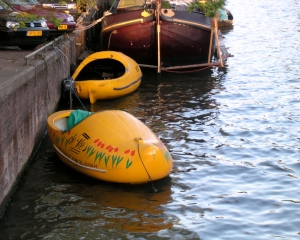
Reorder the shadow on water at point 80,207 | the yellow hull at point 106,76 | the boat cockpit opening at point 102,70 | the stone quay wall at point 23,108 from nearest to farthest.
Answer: the shadow on water at point 80,207 → the stone quay wall at point 23,108 → the yellow hull at point 106,76 → the boat cockpit opening at point 102,70

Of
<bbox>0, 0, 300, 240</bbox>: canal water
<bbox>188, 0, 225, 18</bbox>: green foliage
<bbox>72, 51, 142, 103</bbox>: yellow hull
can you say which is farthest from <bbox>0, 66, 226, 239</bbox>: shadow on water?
<bbox>72, 51, 142, 103</bbox>: yellow hull

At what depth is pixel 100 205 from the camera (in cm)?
845

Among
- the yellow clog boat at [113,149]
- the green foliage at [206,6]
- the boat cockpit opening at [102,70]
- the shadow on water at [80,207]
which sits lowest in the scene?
the boat cockpit opening at [102,70]

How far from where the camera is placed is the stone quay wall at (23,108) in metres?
8.24

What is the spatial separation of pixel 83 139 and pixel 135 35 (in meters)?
9.64

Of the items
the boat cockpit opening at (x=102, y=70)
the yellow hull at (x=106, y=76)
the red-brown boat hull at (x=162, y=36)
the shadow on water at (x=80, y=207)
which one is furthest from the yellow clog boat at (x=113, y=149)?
the red-brown boat hull at (x=162, y=36)

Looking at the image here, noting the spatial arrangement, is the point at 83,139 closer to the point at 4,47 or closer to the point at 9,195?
the point at 9,195

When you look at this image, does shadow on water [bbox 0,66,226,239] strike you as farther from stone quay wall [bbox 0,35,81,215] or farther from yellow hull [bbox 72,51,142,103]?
yellow hull [bbox 72,51,142,103]

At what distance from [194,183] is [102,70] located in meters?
8.02

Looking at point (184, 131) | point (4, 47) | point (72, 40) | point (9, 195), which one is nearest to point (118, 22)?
point (72, 40)

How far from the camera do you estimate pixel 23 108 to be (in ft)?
31.6

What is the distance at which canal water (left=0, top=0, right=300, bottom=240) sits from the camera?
25.5ft

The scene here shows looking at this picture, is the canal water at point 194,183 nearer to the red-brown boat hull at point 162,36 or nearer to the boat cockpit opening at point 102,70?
the boat cockpit opening at point 102,70

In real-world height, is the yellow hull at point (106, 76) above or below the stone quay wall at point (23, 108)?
below
